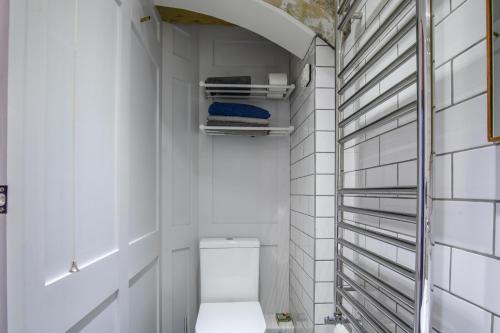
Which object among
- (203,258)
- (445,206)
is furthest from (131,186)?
(445,206)

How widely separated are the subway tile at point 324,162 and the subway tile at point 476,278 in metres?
0.79

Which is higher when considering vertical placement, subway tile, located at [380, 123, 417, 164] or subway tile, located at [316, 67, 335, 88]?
subway tile, located at [316, 67, 335, 88]

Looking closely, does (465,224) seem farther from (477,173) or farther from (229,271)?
(229,271)

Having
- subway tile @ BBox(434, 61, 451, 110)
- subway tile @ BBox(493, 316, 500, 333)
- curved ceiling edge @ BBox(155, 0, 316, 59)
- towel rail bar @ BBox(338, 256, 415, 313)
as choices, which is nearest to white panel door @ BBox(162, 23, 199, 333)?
curved ceiling edge @ BBox(155, 0, 316, 59)

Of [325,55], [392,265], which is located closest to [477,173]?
[392,265]

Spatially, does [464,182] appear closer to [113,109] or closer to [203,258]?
[113,109]

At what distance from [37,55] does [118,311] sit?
84 cm

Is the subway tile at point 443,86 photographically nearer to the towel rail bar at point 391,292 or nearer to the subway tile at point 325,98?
the towel rail bar at point 391,292

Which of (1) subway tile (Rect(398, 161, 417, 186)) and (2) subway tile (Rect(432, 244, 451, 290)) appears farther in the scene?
(1) subway tile (Rect(398, 161, 417, 186))

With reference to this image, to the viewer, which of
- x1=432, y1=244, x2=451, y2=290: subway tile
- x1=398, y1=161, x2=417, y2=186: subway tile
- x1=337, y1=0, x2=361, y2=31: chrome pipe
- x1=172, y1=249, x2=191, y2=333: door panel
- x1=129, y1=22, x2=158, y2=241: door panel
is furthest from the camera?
x1=172, y1=249, x2=191, y2=333: door panel

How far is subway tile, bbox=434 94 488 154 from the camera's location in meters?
0.56

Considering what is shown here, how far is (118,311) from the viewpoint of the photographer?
107cm

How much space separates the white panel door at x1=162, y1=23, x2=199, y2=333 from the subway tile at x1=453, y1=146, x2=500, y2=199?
60.6 inches

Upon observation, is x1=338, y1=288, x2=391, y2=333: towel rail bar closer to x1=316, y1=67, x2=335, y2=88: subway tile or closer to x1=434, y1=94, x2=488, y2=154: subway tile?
x1=434, y1=94, x2=488, y2=154: subway tile
